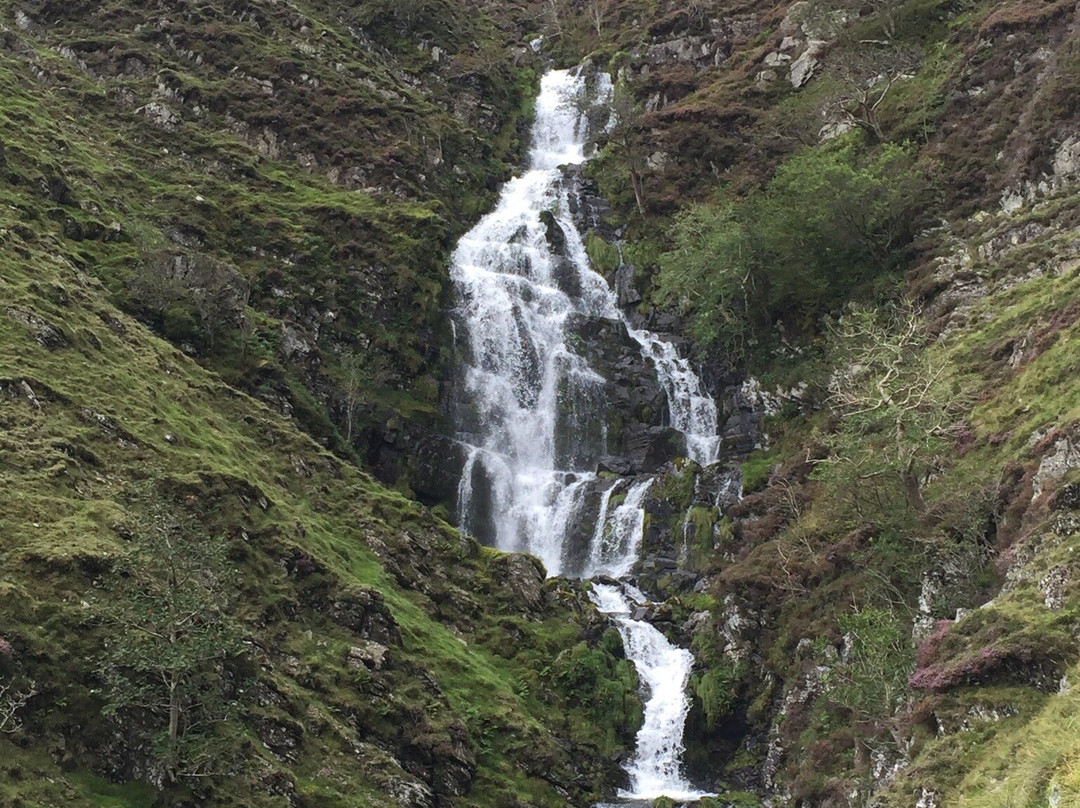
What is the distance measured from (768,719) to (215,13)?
7268 cm

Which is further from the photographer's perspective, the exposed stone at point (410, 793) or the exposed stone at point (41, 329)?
the exposed stone at point (41, 329)

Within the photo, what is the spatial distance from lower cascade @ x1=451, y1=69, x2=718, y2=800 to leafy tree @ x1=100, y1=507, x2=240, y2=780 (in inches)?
651

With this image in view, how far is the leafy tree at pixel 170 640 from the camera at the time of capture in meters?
16.9

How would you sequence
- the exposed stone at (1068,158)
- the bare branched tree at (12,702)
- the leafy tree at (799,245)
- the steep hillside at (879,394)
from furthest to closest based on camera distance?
the leafy tree at (799,245) < the exposed stone at (1068,158) < the steep hillside at (879,394) < the bare branched tree at (12,702)

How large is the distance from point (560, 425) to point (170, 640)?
33108 mm

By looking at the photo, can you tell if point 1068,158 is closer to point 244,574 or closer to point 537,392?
point 537,392

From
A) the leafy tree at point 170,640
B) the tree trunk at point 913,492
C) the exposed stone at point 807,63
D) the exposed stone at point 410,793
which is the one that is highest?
the exposed stone at point 807,63

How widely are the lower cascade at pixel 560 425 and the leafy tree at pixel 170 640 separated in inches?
651

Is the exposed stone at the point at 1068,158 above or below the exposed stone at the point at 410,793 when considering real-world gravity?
above

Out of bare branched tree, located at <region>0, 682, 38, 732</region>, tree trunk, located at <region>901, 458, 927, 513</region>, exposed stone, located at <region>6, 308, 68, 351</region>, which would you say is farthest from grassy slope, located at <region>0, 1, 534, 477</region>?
tree trunk, located at <region>901, 458, 927, 513</region>

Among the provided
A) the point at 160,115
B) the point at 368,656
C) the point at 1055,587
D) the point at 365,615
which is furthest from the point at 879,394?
the point at 160,115

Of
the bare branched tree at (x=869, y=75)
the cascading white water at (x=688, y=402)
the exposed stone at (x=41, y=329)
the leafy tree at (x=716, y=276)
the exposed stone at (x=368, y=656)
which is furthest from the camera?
the bare branched tree at (x=869, y=75)

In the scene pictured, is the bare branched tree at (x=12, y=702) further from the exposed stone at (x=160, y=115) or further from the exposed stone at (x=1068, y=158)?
the exposed stone at (x=160, y=115)

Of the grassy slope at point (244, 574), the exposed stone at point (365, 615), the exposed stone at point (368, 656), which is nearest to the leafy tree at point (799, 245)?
the grassy slope at point (244, 574)
